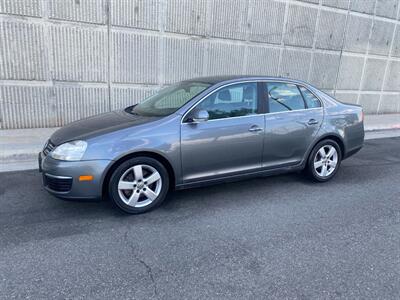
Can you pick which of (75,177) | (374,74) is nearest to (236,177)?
(75,177)

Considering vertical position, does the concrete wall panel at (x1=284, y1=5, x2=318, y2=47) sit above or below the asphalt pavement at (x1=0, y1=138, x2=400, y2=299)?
above

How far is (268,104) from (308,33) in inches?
279

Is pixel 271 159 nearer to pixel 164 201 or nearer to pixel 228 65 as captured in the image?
pixel 164 201

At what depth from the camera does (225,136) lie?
12.8 feet

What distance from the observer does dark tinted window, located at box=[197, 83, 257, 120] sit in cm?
392

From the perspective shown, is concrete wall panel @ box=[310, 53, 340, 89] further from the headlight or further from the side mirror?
the headlight

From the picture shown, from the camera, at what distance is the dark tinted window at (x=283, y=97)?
171 inches

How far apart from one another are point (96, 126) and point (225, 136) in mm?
1604

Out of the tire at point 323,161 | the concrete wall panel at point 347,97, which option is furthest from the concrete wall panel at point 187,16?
the concrete wall panel at point 347,97

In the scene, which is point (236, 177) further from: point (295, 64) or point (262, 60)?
point (295, 64)

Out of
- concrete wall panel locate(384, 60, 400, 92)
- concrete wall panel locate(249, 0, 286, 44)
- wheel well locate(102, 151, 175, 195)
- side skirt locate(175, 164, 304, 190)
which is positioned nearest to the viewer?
wheel well locate(102, 151, 175, 195)

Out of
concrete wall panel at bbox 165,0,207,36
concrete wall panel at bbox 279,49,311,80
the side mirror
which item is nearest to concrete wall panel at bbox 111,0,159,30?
concrete wall panel at bbox 165,0,207,36

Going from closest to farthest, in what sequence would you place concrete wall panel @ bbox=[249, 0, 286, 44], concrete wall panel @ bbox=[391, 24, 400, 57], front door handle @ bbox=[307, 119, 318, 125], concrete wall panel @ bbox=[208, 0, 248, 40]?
1. front door handle @ bbox=[307, 119, 318, 125]
2. concrete wall panel @ bbox=[208, 0, 248, 40]
3. concrete wall panel @ bbox=[249, 0, 286, 44]
4. concrete wall panel @ bbox=[391, 24, 400, 57]

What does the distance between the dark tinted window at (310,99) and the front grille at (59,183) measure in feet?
11.4
